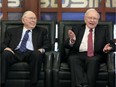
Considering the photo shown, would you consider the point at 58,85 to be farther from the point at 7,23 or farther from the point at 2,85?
the point at 7,23

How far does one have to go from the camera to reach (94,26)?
4.55m

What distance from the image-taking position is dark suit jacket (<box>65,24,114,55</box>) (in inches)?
176

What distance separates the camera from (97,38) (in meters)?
4.50

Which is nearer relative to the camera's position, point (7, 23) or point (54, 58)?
point (54, 58)

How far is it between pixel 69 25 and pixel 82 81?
1094 mm

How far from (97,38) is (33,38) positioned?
90 cm

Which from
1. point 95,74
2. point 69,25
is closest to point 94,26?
point 69,25

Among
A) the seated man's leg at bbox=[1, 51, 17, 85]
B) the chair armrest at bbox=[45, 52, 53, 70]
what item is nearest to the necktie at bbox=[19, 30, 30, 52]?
the seated man's leg at bbox=[1, 51, 17, 85]

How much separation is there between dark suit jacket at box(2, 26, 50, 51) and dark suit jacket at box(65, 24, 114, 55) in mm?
368

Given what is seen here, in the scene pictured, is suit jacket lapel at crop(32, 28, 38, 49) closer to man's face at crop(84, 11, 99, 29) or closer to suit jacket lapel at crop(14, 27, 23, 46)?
suit jacket lapel at crop(14, 27, 23, 46)

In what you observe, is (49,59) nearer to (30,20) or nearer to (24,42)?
(24,42)

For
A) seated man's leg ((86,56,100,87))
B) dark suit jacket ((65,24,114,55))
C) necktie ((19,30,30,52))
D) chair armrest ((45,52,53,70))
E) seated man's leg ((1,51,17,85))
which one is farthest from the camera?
necktie ((19,30,30,52))

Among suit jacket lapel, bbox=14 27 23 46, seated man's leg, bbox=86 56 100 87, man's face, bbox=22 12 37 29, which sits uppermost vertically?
man's face, bbox=22 12 37 29

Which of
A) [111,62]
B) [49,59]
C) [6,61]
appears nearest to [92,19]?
[111,62]
